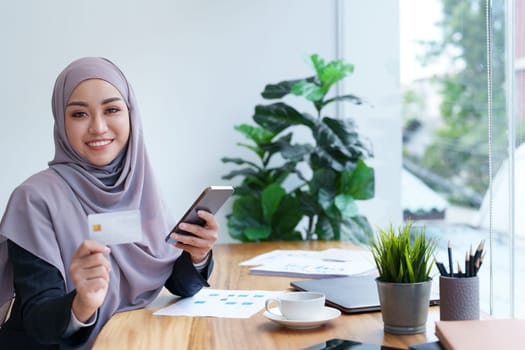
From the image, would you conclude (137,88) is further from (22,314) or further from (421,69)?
(22,314)

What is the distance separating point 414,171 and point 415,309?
1.99 metres

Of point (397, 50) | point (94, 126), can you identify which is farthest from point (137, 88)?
point (94, 126)

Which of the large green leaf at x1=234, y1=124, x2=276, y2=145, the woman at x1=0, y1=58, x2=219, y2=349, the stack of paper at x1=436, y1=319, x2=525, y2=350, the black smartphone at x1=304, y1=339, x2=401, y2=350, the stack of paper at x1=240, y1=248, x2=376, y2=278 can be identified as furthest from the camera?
the large green leaf at x1=234, y1=124, x2=276, y2=145

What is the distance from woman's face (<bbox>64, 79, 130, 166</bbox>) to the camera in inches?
66.5

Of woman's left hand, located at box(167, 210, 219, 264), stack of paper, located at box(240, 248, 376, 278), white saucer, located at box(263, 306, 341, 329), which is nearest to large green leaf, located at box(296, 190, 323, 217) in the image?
stack of paper, located at box(240, 248, 376, 278)

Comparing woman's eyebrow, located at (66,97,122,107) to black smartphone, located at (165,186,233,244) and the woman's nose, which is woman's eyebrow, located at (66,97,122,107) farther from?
black smartphone, located at (165,186,233,244)

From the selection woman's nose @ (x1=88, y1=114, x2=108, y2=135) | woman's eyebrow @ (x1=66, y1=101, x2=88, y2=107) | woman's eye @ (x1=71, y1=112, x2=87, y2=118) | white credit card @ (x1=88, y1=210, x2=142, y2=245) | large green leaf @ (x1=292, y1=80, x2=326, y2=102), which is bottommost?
white credit card @ (x1=88, y1=210, x2=142, y2=245)

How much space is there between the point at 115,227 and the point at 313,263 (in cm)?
92

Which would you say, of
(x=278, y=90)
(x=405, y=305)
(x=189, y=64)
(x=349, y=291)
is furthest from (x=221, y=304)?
(x=189, y=64)

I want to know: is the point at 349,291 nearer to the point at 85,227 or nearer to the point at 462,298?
the point at 462,298

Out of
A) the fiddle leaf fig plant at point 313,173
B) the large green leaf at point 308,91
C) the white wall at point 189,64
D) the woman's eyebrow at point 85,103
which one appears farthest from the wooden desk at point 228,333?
the white wall at point 189,64

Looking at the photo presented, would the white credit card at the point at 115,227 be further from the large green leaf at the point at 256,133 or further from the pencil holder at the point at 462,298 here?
the large green leaf at the point at 256,133

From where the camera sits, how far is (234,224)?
3.03 m

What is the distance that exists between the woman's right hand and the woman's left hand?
35 centimetres
